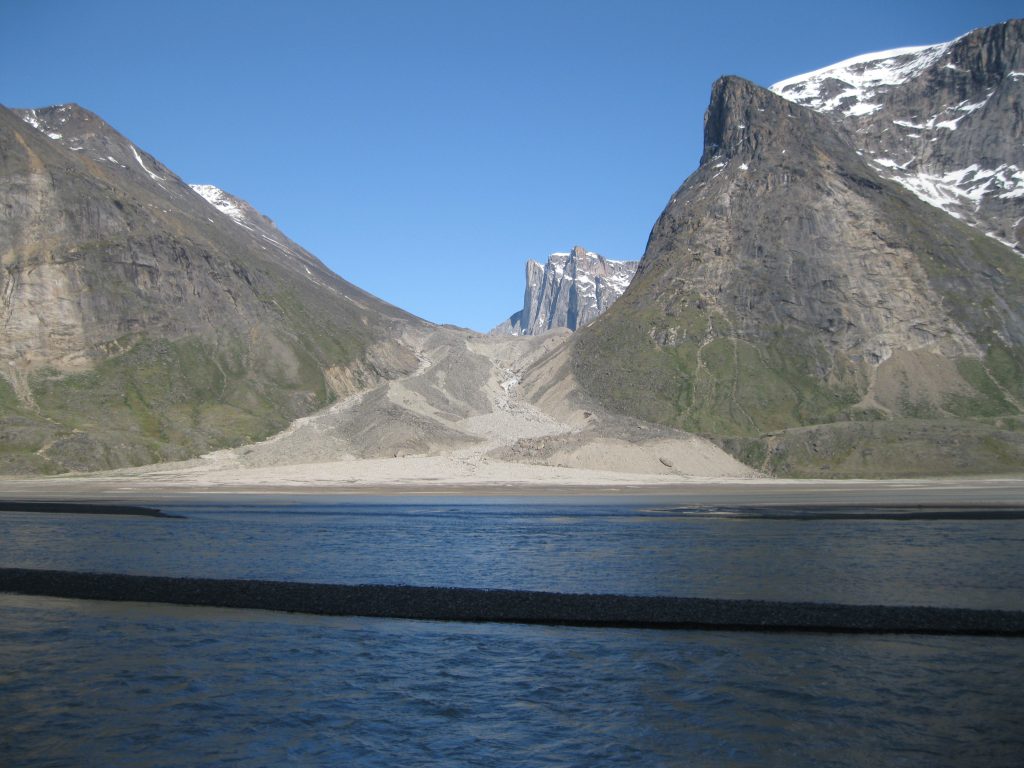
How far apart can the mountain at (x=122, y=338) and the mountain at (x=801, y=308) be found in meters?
55.2

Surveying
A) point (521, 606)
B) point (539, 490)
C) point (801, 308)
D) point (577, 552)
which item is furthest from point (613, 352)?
point (521, 606)

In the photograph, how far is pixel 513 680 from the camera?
17.1 meters

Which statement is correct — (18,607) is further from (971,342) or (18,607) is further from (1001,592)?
(971,342)

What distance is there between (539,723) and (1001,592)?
18337mm

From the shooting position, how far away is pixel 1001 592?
25906 millimetres

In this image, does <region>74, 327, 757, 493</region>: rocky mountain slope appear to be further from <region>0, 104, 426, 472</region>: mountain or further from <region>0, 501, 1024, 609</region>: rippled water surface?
<region>0, 501, 1024, 609</region>: rippled water surface

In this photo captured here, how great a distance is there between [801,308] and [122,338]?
117180 mm

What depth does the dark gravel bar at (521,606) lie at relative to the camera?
2184 cm

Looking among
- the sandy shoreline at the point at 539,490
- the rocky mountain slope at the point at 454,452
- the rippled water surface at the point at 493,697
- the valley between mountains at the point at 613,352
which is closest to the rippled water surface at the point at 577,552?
the rippled water surface at the point at 493,697

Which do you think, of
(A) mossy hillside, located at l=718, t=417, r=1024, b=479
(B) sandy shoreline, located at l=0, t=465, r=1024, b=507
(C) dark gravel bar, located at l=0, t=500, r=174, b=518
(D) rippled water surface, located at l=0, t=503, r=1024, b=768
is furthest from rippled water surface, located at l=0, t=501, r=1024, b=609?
(A) mossy hillside, located at l=718, t=417, r=1024, b=479

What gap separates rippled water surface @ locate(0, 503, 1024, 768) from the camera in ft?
43.0

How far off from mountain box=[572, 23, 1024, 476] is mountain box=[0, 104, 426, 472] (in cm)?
5515

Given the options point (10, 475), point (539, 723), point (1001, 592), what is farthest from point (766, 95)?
point (539, 723)

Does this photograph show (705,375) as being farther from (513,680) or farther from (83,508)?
(513,680)
